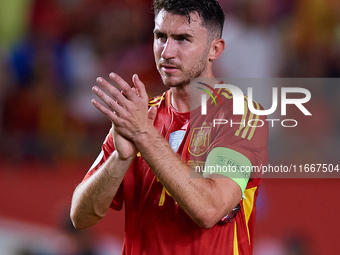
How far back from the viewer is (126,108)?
5.26 ft

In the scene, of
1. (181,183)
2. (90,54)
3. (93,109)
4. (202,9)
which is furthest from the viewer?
(90,54)

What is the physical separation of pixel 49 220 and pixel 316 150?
7.78 ft

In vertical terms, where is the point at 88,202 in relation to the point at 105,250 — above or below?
below

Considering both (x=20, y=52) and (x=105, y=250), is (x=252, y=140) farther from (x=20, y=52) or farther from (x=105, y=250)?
(x=20, y=52)

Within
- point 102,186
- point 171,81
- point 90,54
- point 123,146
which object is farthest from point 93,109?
point 123,146

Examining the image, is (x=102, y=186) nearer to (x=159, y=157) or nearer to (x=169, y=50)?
(x=159, y=157)

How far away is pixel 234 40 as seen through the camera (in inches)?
183

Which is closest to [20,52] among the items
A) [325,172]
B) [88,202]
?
[325,172]

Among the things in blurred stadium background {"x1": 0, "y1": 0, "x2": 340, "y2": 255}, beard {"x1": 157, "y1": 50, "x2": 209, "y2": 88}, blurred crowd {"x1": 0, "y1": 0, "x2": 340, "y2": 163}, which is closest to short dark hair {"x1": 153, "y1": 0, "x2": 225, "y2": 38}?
beard {"x1": 157, "y1": 50, "x2": 209, "y2": 88}

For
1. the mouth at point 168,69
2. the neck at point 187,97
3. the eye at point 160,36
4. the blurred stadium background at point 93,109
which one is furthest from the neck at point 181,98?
the blurred stadium background at point 93,109

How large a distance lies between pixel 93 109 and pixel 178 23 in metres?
2.97

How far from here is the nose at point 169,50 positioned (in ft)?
6.23

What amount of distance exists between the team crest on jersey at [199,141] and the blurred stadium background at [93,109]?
6.59ft

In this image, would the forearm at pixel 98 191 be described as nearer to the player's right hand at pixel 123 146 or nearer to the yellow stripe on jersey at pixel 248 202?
the player's right hand at pixel 123 146
